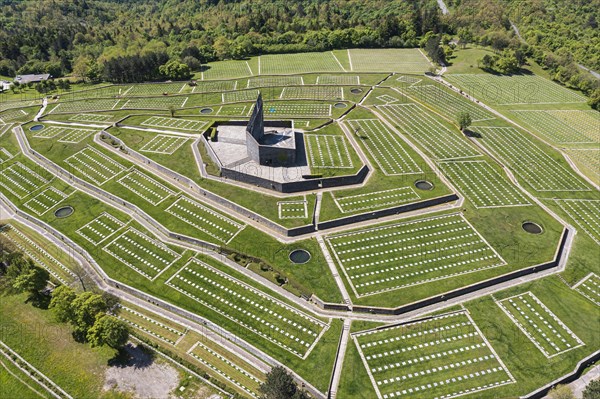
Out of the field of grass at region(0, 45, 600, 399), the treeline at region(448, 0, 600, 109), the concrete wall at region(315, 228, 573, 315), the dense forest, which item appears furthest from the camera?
the dense forest

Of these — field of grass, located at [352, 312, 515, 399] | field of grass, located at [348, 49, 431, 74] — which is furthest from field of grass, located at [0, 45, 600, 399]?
field of grass, located at [348, 49, 431, 74]

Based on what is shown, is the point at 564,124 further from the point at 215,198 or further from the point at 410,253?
the point at 215,198

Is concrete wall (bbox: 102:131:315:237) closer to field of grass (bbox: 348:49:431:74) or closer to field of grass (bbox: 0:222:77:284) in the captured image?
field of grass (bbox: 0:222:77:284)

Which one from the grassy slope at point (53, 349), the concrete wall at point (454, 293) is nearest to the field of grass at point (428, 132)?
the concrete wall at point (454, 293)

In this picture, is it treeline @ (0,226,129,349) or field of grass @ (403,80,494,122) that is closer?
treeline @ (0,226,129,349)

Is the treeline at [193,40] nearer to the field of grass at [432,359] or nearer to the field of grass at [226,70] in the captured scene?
the field of grass at [226,70]

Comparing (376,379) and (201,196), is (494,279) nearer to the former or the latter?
(376,379)

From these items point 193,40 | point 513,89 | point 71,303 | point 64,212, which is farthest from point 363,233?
point 193,40
